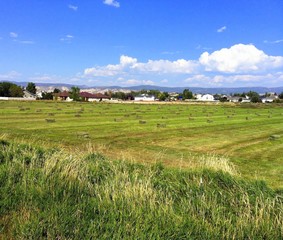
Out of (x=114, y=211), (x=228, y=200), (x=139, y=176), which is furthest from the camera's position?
(x=139, y=176)

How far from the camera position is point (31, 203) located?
8.51 m

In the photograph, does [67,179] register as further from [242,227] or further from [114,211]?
[242,227]

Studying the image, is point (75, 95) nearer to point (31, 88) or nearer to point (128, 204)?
point (31, 88)

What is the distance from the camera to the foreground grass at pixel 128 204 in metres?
7.50

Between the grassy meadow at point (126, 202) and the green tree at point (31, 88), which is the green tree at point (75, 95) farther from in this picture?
the grassy meadow at point (126, 202)

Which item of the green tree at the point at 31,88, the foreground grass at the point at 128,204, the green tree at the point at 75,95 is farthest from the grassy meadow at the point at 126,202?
the green tree at the point at 31,88

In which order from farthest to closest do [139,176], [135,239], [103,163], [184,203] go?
1. [103,163]
2. [139,176]
3. [184,203]
4. [135,239]

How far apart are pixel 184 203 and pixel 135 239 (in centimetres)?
247

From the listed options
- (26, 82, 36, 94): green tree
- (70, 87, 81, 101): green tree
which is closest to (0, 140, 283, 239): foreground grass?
(70, 87, 81, 101): green tree

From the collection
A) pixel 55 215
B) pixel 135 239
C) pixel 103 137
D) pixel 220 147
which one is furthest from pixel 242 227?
pixel 103 137

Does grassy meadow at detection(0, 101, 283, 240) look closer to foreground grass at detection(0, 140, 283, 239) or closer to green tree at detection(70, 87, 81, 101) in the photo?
foreground grass at detection(0, 140, 283, 239)

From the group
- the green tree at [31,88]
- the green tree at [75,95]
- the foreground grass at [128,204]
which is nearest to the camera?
the foreground grass at [128,204]

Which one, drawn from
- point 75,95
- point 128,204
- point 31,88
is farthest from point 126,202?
point 31,88

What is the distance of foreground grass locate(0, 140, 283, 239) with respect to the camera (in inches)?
295
